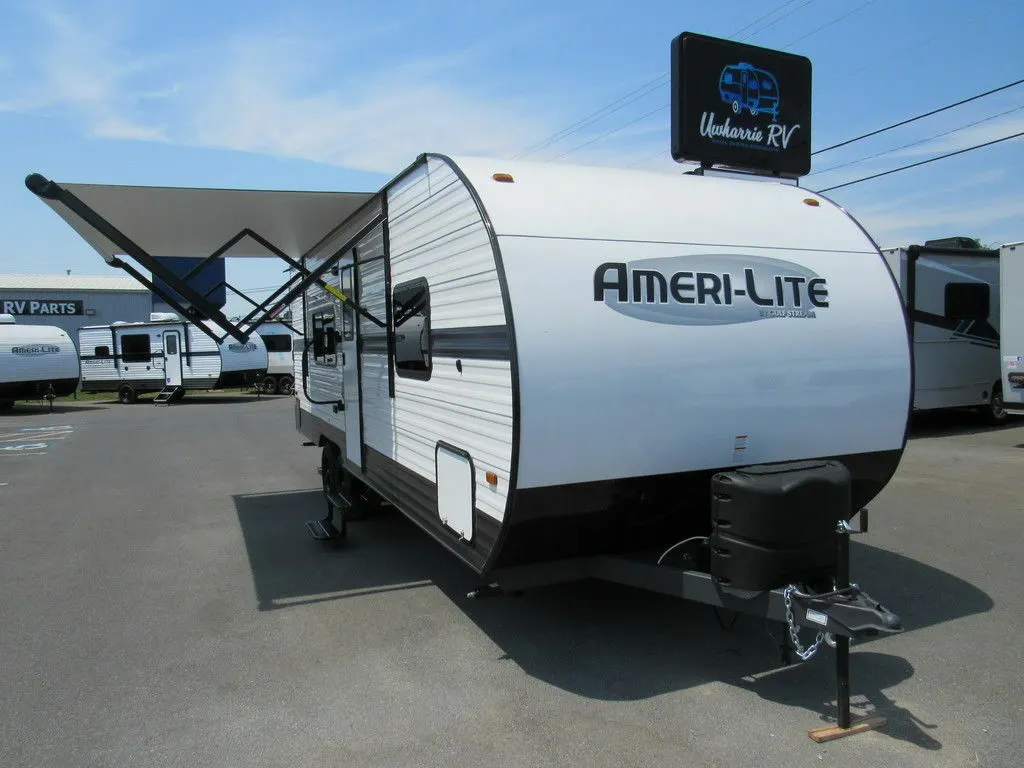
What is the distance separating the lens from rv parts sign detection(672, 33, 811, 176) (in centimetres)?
649

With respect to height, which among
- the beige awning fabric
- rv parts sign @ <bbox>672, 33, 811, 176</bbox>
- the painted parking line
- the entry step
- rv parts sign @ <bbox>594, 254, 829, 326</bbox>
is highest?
rv parts sign @ <bbox>672, 33, 811, 176</bbox>

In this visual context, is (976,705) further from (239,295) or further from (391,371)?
(239,295)

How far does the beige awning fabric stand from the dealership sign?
3979 cm

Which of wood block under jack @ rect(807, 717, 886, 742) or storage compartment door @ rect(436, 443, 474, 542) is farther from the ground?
storage compartment door @ rect(436, 443, 474, 542)

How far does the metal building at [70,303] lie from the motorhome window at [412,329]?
41145 mm

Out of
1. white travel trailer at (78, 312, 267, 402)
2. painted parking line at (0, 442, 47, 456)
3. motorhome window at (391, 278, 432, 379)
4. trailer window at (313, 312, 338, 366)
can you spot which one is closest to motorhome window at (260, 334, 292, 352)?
white travel trailer at (78, 312, 267, 402)

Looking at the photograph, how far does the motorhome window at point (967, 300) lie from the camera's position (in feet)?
43.0

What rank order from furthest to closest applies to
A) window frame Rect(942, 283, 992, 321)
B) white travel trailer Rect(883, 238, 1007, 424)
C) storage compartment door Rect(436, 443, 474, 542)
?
window frame Rect(942, 283, 992, 321) < white travel trailer Rect(883, 238, 1007, 424) < storage compartment door Rect(436, 443, 474, 542)

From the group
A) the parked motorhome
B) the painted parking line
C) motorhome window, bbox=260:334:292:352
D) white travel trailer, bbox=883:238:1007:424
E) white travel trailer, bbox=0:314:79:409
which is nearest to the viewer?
white travel trailer, bbox=883:238:1007:424

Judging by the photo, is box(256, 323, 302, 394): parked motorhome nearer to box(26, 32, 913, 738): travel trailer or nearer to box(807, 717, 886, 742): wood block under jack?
box(26, 32, 913, 738): travel trailer

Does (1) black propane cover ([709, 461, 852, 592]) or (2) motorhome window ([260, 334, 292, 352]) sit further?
(2) motorhome window ([260, 334, 292, 352])

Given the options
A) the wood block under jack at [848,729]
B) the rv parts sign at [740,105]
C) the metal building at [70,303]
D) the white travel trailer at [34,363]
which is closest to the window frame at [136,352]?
the white travel trailer at [34,363]

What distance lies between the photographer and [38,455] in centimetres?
1336

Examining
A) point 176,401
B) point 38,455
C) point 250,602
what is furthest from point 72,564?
point 176,401
